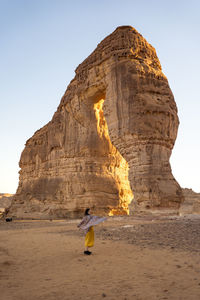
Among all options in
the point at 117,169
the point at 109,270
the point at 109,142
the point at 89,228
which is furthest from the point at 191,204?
the point at 109,270

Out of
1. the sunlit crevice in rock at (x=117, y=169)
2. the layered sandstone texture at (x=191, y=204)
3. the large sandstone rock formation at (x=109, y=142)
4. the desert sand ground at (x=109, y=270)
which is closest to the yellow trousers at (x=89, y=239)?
the desert sand ground at (x=109, y=270)

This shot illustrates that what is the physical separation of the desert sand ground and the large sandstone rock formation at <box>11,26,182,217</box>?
868 centimetres

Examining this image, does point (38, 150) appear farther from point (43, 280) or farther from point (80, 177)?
point (43, 280)

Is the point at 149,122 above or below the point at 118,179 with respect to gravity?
above

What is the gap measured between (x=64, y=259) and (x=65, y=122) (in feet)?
Result: 70.7

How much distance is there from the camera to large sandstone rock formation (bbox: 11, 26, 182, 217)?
650 inches

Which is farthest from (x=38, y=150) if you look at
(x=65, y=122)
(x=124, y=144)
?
(x=124, y=144)

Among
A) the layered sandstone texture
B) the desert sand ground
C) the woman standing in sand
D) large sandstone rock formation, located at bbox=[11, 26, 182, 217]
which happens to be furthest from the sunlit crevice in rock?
the woman standing in sand

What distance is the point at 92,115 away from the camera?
25.0m

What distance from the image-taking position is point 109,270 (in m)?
4.84

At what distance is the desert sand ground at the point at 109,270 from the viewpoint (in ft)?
12.0

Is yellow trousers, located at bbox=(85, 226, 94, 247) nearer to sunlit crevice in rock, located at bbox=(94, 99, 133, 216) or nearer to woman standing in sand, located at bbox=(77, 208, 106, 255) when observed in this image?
woman standing in sand, located at bbox=(77, 208, 106, 255)

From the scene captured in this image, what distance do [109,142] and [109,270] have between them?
2053 centimetres

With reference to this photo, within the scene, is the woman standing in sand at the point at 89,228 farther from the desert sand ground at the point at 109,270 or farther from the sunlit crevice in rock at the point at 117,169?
the sunlit crevice in rock at the point at 117,169
